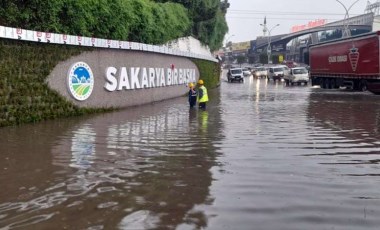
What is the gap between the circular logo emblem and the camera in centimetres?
1684

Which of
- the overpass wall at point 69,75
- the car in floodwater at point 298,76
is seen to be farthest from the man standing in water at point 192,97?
the car in floodwater at point 298,76

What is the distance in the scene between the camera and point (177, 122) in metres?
15.5

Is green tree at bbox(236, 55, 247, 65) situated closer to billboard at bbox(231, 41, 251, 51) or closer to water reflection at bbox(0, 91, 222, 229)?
billboard at bbox(231, 41, 251, 51)

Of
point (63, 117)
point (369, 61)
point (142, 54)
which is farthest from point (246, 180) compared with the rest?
point (369, 61)

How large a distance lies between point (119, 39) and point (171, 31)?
7623mm

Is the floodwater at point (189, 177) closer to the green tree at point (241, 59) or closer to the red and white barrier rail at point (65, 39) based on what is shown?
the red and white barrier rail at point (65, 39)

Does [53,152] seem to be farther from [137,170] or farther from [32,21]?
[32,21]

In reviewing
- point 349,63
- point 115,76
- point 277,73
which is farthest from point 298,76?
point 115,76

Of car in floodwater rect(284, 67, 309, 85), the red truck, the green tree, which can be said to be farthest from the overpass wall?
the green tree

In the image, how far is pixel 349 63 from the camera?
34875 mm

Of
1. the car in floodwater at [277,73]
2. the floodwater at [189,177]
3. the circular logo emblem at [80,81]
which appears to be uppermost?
the car in floodwater at [277,73]

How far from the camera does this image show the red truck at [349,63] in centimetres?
3083

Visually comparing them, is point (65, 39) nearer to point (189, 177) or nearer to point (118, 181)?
point (118, 181)

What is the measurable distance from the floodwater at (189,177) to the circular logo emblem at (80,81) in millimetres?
3470
